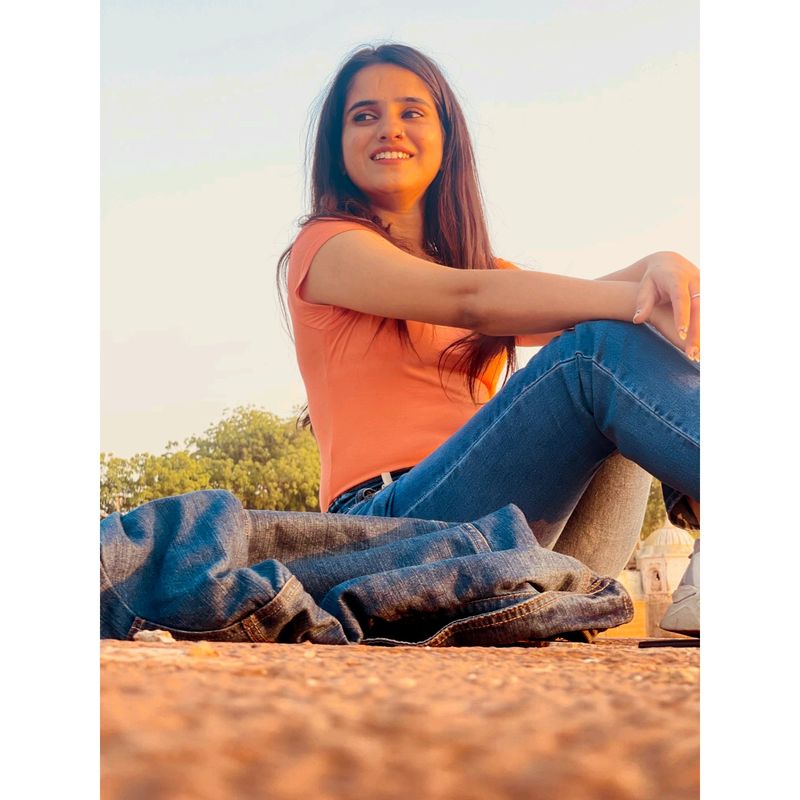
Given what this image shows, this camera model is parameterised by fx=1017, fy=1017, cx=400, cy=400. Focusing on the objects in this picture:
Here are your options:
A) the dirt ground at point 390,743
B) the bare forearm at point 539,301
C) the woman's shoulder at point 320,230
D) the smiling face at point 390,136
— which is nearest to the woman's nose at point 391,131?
the smiling face at point 390,136

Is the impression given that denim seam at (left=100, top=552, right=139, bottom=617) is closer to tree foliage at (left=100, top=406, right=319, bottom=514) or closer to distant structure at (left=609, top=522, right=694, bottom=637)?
tree foliage at (left=100, top=406, right=319, bottom=514)

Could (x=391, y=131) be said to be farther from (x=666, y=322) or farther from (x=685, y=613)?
(x=685, y=613)

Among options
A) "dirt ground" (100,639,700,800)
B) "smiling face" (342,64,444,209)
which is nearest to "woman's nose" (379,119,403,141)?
"smiling face" (342,64,444,209)

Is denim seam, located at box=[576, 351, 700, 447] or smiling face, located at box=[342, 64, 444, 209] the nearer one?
denim seam, located at box=[576, 351, 700, 447]

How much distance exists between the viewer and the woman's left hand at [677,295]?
970 millimetres

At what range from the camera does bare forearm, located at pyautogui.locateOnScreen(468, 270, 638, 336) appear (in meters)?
1.05

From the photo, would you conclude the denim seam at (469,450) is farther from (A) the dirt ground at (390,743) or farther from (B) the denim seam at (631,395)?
(A) the dirt ground at (390,743)

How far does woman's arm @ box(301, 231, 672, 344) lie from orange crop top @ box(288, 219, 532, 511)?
35mm

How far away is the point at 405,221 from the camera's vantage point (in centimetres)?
164

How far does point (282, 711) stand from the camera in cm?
28
